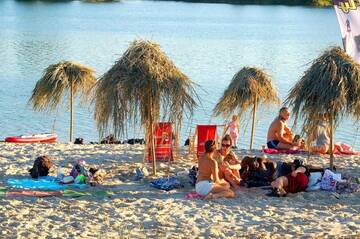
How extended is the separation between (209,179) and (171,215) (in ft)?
3.32

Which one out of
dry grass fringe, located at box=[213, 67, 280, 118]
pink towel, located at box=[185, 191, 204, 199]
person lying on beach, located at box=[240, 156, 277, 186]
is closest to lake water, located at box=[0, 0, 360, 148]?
dry grass fringe, located at box=[213, 67, 280, 118]

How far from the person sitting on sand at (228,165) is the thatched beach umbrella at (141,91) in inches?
28.5

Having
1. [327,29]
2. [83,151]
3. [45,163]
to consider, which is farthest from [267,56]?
[45,163]

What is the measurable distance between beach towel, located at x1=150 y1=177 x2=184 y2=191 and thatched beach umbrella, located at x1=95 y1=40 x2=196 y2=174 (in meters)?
0.89

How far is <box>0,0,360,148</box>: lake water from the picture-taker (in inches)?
896

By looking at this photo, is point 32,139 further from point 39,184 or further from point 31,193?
point 31,193

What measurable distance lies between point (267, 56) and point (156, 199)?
31905 millimetres

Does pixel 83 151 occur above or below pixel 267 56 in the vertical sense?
below

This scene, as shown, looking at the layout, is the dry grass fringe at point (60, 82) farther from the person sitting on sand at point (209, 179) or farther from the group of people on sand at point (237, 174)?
the person sitting on sand at point (209, 179)

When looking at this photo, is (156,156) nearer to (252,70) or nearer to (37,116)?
(252,70)

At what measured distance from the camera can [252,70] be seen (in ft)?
47.1

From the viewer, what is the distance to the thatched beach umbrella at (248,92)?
14195 mm

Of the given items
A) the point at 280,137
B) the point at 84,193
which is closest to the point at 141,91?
the point at 84,193

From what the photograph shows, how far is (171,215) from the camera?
8375mm
